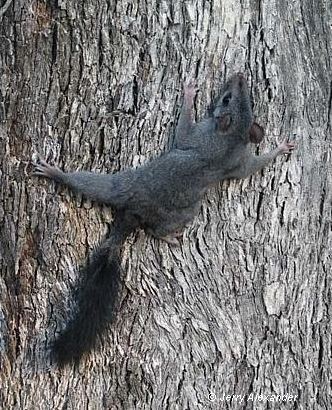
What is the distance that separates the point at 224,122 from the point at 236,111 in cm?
11

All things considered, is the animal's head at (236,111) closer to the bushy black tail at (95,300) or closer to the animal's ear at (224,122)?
the animal's ear at (224,122)

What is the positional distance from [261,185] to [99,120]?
799 mm

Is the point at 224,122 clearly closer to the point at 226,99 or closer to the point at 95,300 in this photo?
the point at 226,99

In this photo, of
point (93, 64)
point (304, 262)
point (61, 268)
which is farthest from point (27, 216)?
point (304, 262)

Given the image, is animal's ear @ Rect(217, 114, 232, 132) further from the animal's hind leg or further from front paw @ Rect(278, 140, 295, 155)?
the animal's hind leg

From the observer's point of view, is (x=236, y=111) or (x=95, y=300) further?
(x=236, y=111)

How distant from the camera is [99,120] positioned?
2.72m

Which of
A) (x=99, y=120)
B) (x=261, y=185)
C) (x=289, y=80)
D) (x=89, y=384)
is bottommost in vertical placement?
(x=89, y=384)

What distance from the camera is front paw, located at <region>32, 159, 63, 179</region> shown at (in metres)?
2.72

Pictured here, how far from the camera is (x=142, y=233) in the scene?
112 inches

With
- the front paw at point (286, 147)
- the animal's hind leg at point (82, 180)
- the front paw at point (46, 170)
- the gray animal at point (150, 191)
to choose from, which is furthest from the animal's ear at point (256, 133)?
the front paw at point (46, 170)

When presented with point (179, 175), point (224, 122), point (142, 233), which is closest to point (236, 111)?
point (224, 122)

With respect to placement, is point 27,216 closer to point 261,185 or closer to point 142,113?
point 142,113

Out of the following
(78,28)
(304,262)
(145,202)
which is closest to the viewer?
(78,28)
